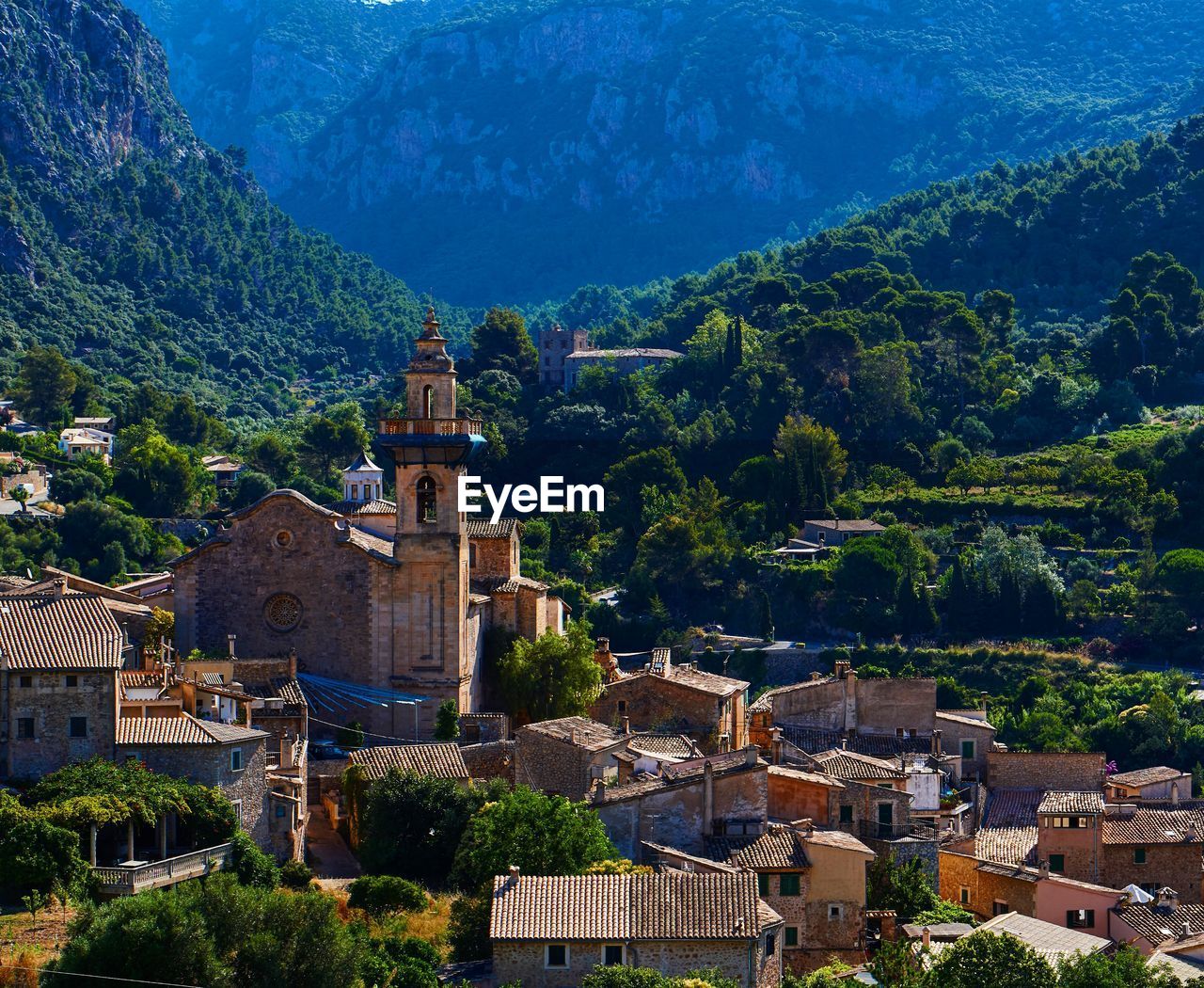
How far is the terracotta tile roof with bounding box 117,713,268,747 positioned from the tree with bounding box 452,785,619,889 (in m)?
4.43

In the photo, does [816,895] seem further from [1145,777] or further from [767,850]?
[1145,777]

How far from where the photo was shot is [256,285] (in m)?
176

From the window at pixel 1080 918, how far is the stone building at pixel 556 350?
3108 inches

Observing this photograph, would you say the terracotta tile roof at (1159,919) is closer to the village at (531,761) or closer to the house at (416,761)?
the village at (531,761)

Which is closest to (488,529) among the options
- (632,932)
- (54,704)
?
(54,704)

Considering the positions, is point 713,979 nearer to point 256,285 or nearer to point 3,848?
point 3,848

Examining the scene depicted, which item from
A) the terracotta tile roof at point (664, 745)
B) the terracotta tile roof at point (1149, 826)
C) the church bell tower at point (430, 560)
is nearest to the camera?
the terracotta tile roof at point (1149, 826)

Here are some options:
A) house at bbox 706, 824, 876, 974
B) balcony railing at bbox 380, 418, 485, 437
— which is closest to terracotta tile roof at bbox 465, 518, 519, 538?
balcony railing at bbox 380, 418, 485, 437

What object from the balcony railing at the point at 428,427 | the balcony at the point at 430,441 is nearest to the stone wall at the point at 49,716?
the balcony at the point at 430,441

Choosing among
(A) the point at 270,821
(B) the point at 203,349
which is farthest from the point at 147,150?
(A) the point at 270,821

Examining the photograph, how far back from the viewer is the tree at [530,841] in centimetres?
4319

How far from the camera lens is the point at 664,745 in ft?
174

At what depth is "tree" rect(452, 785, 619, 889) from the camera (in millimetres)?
43188

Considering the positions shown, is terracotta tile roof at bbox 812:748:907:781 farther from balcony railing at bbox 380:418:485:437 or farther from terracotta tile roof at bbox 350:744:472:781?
balcony railing at bbox 380:418:485:437
